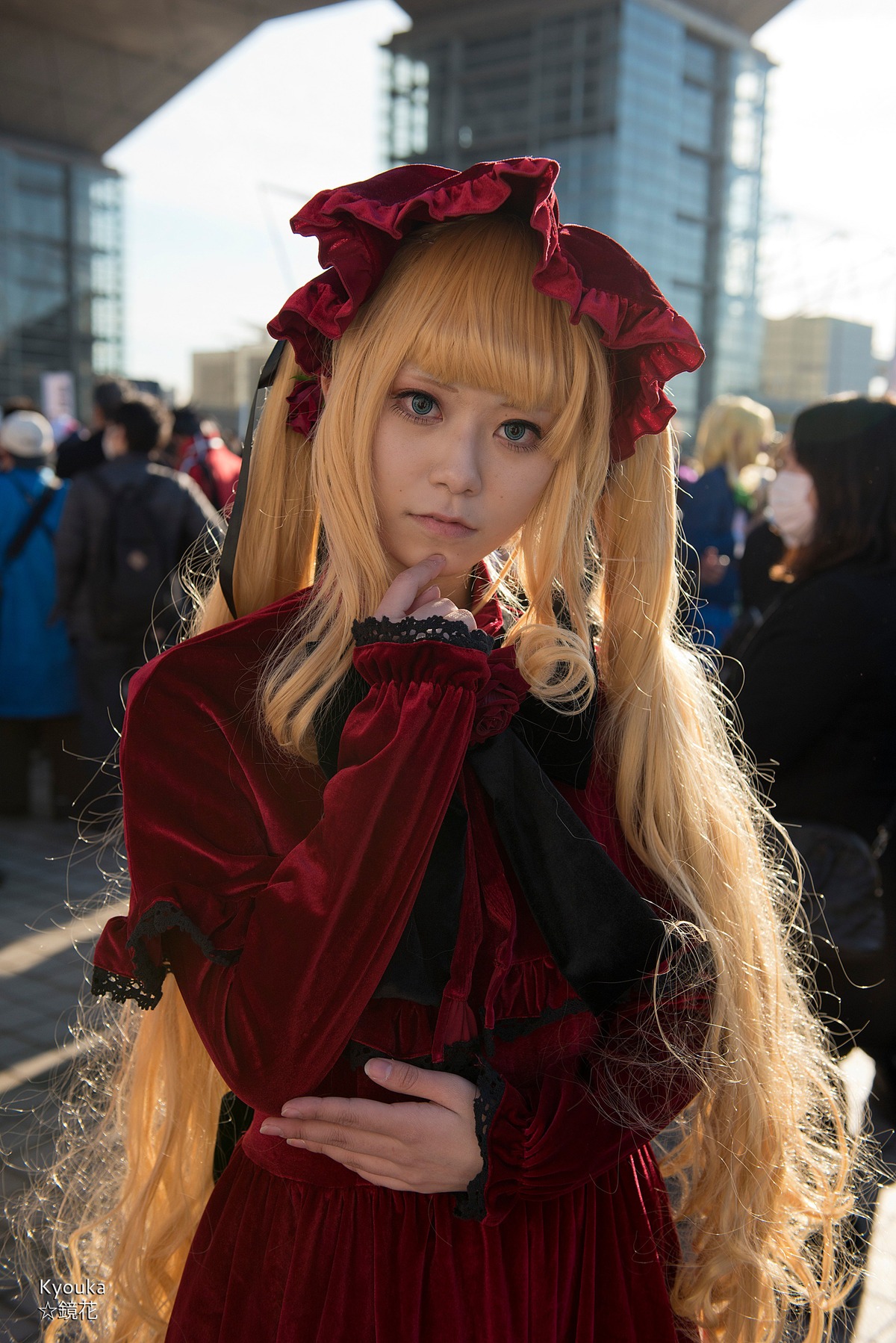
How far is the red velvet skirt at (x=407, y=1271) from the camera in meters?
1.05

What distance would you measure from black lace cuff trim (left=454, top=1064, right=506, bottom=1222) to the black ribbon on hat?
97 millimetres

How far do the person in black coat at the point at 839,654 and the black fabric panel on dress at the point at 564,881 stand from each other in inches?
49.7

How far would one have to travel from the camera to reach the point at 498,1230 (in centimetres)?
109

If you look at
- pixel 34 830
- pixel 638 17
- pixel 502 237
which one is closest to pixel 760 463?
pixel 34 830

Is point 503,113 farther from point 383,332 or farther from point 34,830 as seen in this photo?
point 383,332

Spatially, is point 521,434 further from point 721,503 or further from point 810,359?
point 810,359

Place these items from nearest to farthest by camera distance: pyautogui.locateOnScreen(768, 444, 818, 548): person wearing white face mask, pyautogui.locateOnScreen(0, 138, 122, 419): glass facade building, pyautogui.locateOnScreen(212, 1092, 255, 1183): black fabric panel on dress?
pyautogui.locateOnScreen(212, 1092, 255, 1183): black fabric panel on dress, pyautogui.locateOnScreen(768, 444, 818, 548): person wearing white face mask, pyautogui.locateOnScreen(0, 138, 122, 419): glass facade building

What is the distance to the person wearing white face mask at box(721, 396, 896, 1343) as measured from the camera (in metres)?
2.32

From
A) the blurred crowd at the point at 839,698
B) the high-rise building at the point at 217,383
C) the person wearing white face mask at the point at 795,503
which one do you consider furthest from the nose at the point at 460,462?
the high-rise building at the point at 217,383

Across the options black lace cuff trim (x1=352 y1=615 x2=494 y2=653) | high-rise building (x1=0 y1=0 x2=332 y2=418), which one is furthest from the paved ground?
high-rise building (x1=0 y1=0 x2=332 y2=418)

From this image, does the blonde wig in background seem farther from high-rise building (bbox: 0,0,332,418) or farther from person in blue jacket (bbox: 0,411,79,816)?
high-rise building (bbox: 0,0,332,418)

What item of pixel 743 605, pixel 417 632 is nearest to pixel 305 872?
pixel 417 632

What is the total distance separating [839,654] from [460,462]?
61.3 inches

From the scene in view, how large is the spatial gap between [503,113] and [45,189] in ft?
61.2
